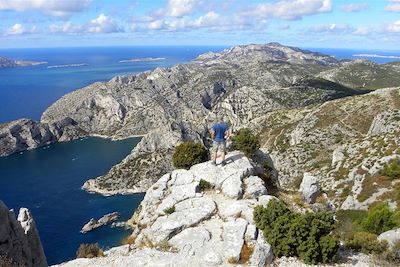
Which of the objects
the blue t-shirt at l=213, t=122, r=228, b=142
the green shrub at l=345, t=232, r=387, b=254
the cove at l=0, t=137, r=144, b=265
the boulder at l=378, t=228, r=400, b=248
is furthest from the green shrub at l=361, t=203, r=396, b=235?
the cove at l=0, t=137, r=144, b=265

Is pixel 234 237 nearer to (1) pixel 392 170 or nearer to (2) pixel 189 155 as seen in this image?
(2) pixel 189 155

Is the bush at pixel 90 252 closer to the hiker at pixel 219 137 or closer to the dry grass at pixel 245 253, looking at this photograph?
the dry grass at pixel 245 253

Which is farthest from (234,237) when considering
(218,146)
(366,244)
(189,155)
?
(189,155)

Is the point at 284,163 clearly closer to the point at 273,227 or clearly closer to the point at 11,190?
the point at 273,227

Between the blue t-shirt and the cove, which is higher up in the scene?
the blue t-shirt

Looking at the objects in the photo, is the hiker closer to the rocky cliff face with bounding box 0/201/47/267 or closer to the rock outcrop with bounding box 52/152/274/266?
the rock outcrop with bounding box 52/152/274/266
